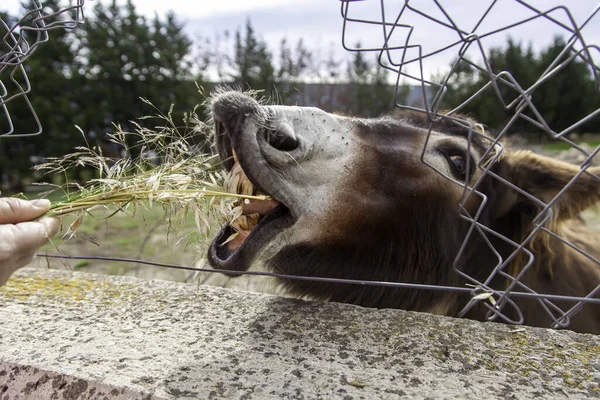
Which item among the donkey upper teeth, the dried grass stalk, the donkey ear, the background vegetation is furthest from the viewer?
the background vegetation

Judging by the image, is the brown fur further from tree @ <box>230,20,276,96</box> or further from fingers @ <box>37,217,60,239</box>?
tree @ <box>230,20,276,96</box>

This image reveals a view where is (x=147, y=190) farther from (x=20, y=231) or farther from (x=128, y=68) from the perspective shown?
(x=128, y=68)

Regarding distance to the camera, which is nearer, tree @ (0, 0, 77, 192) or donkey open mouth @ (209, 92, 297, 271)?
donkey open mouth @ (209, 92, 297, 271)

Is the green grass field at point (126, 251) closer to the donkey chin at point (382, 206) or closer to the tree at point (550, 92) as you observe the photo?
the donkey chin at point (382, 206)

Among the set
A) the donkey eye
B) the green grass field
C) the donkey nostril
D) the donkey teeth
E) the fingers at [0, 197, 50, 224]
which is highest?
the donkey nostril

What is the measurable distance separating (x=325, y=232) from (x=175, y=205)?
0.63 m

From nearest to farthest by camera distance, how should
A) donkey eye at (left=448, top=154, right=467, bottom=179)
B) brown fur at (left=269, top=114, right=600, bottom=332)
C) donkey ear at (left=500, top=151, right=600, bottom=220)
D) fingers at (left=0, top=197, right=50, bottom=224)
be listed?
1. fingers at (left=0, top=197, right=50, bottom=224)
2. brown fur at (left=269, top=114, right=600, bottom=332)
3. donkey eye at (left=448, top=154, right=467, bottom=179)
4. donkey ear at (left=500, top=151, right=600, bottom=220)

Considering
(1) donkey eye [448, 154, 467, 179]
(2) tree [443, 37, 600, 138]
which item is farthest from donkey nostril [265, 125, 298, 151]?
(2) tree [443, 37, 600, 138]

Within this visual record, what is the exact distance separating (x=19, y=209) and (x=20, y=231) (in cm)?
11

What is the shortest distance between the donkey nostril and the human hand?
2.72 ft

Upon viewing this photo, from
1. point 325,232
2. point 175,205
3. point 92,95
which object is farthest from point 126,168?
point 92,95

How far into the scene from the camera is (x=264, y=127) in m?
1.69

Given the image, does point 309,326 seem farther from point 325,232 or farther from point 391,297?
point 391,297

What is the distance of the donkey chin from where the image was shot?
5.57ft
